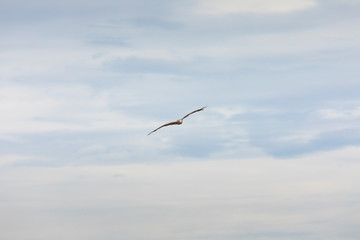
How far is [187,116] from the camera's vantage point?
92938 millimetres

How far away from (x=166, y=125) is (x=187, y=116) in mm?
7104

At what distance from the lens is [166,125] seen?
91312 mm
